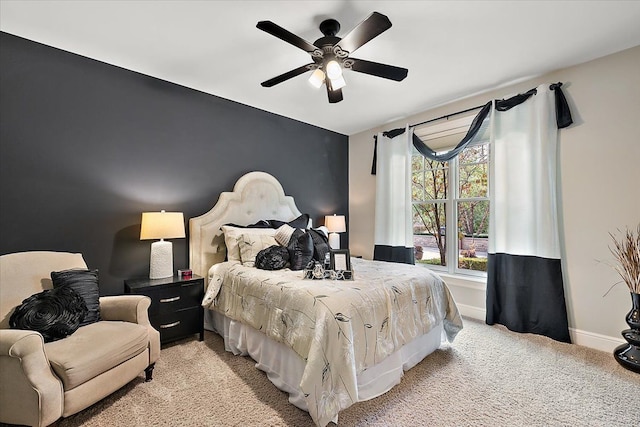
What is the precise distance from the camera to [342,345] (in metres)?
1.66

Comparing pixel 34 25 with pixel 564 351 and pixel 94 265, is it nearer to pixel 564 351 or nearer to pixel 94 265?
pixel 94 265

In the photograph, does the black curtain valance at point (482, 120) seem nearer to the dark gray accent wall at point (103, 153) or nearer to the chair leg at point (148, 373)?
the dark gray accent wall at point (103, 153)

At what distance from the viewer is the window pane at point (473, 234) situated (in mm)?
3688

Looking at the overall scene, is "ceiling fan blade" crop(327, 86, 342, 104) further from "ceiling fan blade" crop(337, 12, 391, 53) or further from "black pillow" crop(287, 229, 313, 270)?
"black pillow" crop(287, 229, 313, 270)

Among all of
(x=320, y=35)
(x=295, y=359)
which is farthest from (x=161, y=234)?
(x=320, y=35)

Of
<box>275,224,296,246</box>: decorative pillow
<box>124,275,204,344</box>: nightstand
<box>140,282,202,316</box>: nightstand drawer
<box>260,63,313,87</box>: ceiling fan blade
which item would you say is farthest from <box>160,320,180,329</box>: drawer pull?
<box>260,63,313,87</box>: ceiling fan blade

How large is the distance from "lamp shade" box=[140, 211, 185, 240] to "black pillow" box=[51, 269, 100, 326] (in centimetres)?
59

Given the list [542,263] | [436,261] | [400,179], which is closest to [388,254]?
[436,261]

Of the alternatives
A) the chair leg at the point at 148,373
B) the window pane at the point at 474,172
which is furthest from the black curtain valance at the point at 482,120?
the chair leg at the point at 148,373

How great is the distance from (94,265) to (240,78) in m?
2.34

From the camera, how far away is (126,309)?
2.18 metres

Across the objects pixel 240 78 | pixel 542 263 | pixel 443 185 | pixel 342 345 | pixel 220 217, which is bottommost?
pixel 342 345

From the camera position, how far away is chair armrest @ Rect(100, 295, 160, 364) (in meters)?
2.16

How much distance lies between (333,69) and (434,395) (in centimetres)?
247
